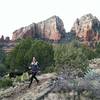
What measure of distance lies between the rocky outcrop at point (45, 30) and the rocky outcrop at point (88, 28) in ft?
20.2

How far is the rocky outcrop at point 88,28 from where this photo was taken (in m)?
161

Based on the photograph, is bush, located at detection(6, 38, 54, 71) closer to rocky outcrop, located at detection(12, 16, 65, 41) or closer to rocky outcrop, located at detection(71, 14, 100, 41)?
rocky outcrop, located at detection(71, 14, 100, 41)

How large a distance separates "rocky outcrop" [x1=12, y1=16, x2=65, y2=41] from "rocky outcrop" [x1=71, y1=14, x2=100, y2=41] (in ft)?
20.2

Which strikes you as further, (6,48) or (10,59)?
(6,48)

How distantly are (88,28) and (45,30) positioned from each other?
71.5 feet

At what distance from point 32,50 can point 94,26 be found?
85.7 metres

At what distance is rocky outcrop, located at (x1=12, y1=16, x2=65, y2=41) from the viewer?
560 ft

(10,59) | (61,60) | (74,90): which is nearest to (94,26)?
(10,59)

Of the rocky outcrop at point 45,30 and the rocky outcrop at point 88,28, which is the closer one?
the rocky outcrop at point 88,28

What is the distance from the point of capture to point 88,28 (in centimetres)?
16425

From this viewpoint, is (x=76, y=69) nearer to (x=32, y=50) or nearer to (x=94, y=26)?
(x=32, y=50)

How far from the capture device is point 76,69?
38.1 meters

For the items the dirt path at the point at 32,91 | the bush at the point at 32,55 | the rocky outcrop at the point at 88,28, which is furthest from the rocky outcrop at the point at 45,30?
the dirt path at the point at 32,91

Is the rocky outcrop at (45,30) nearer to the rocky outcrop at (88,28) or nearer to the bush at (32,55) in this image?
the rocky outcrop at (88,28)
